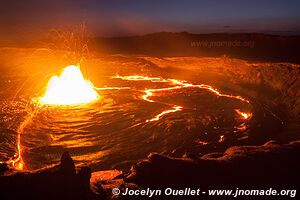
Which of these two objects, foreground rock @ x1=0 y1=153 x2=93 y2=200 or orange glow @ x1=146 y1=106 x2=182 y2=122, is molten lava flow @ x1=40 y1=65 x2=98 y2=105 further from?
foreground rock @ x1=0 y1=153 x2=93 y2=200

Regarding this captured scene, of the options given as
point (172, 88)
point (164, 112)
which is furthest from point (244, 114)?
point (172, 88)

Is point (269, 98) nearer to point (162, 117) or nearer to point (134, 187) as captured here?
point (162, 117)

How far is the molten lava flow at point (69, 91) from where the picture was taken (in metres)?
21.4

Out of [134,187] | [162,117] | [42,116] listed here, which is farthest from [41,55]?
[134,187]

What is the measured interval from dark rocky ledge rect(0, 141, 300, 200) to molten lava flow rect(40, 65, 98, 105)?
13.9 m

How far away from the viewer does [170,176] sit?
7348 mm

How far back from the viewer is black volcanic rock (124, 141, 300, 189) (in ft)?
24.1

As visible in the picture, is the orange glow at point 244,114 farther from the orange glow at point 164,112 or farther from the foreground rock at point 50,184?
the foreground rock at point 50,184

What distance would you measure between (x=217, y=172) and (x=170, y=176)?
113 cm

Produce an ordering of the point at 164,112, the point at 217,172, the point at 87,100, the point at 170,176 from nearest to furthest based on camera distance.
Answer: the point at 170,176 → the point at 217,172 → the point at 164,112 → the point at 87,100

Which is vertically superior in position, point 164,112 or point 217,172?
point 164,112

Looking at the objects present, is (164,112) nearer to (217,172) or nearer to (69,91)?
(69,91)

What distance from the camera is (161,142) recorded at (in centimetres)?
1428

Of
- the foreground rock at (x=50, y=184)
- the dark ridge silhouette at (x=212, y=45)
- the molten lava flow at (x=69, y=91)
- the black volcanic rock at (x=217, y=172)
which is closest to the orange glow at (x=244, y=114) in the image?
the molten lava flow at (x=69, y=91)
